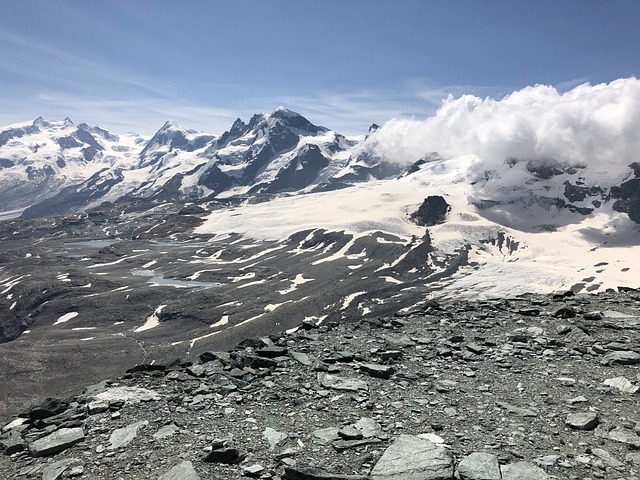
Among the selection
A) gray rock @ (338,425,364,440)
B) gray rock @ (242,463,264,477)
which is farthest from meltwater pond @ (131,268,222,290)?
gray rock @ (242,463,264,477)

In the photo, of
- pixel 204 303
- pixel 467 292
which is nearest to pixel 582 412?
pixel 204 303

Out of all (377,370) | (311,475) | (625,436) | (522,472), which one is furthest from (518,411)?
(311,475)

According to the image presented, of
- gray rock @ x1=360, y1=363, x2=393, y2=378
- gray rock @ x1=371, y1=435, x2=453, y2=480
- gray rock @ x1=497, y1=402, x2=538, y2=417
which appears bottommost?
gray rock @ x1=360, y1=363, x2=393, y2=378

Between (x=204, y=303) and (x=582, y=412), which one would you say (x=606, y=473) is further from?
(x=204, y=303)

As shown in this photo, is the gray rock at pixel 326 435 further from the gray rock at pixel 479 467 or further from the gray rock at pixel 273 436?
the gray rock at pixel 479 467

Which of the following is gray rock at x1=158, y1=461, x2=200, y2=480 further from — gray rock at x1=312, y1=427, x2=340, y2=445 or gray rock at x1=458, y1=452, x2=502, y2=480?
gray rock at x1=458, y1=452, x2=502, y2=480

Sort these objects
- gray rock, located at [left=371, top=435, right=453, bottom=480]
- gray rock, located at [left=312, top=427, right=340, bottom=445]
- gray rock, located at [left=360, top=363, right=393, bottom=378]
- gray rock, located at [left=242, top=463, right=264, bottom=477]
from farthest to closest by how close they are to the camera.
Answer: gray rock, located at [left=360, top=363, right=393, bottom=378] → gray rock, located at [left=312, top=427, right=340, bottom=445] → gray rock, located at [left=242, top=463, right=264, bottom=477] → gray rock, located at [left=371, top=435, right=453, bottom=480]

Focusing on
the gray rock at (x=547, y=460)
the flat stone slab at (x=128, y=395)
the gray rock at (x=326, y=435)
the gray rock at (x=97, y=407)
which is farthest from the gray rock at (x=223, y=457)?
the gray rock at (x=547, y=460)
